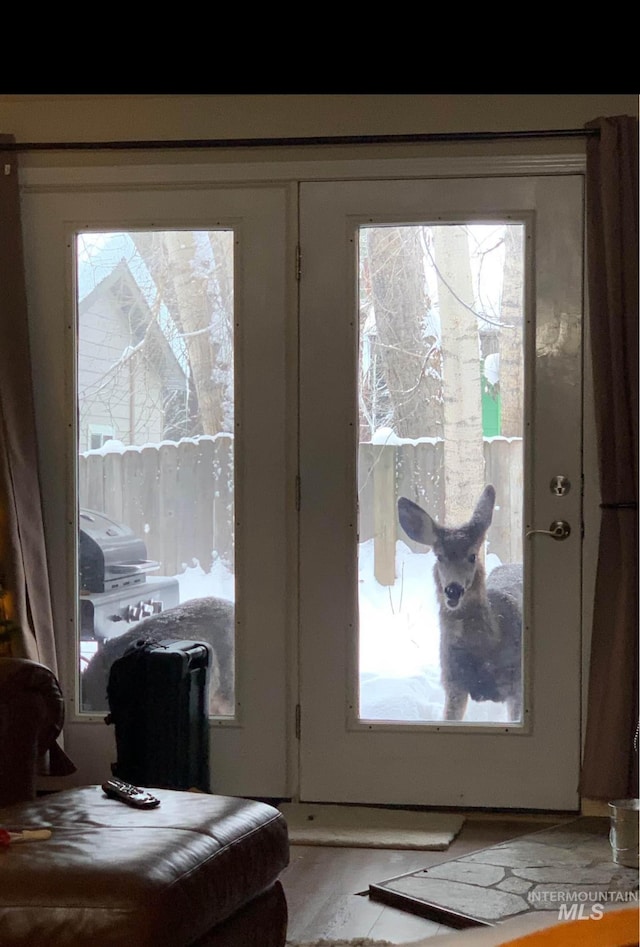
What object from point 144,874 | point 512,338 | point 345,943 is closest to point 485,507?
point 512,338

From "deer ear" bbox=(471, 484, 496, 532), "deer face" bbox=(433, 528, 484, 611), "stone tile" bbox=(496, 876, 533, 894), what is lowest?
"stone tile" bbox=(496, 876, 533, 894)

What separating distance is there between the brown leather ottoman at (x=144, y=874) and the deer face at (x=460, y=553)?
154cm

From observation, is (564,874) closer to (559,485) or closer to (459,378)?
(559,485)

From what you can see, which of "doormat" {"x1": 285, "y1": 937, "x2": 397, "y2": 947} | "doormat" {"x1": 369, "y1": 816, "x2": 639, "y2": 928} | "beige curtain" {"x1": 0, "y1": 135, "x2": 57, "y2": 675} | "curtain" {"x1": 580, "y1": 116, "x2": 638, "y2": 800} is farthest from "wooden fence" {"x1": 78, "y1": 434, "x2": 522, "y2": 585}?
"doormat" {"x1": 285, "y1": 937, "x2": 397, "y2": 947}

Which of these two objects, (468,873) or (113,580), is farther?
(113,580)

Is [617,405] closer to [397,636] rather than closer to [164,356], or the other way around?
[397,636]

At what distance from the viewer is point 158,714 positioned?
340 centimetres

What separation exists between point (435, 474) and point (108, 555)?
119cm

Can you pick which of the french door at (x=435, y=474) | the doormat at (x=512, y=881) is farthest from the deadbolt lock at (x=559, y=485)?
the doormat at (x=512, y=881)

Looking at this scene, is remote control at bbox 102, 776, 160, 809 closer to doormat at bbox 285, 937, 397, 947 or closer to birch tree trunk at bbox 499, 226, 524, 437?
doormat at bbox 285, 937, 397, 947

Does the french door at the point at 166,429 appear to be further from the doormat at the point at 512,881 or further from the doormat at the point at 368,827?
the doormat at the point at 512,881

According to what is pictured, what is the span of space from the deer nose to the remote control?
1609mm

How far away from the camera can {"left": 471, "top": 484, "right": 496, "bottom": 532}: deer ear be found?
141 inches

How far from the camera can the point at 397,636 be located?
3.61 m
